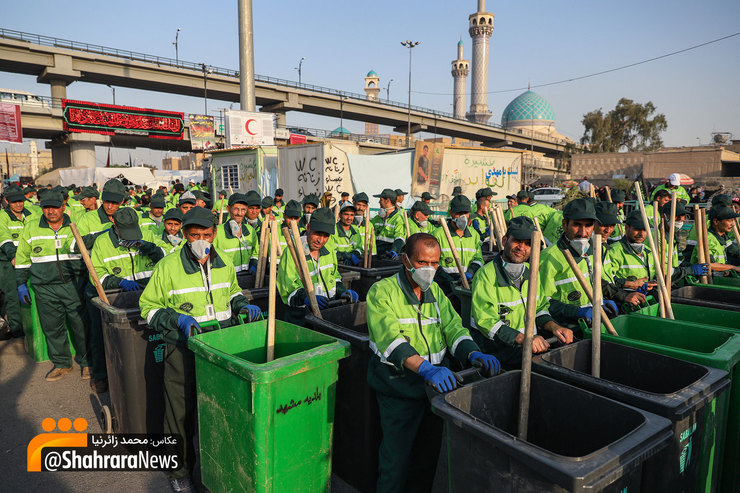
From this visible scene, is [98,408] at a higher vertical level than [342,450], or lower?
lower

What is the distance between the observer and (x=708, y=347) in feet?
10.5

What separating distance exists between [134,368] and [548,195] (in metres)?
Result: 30.5

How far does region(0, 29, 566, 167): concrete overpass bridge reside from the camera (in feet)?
129

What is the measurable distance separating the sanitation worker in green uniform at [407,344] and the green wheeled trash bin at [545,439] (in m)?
0.33

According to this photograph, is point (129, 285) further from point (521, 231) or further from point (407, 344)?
point (521, 231)

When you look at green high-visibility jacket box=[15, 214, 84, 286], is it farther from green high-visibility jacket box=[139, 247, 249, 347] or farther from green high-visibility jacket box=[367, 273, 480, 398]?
green high-visibility jacket box=[367, 273, 480, 398]

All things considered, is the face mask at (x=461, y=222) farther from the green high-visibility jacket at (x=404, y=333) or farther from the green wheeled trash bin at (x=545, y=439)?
the green wheeled trash bin at (x=545, y=439)

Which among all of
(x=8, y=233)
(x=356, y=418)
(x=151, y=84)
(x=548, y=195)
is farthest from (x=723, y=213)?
(x=151, y=84)

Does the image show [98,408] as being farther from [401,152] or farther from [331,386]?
[401,152]

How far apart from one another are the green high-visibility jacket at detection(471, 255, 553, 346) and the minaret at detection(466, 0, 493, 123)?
9934 cm

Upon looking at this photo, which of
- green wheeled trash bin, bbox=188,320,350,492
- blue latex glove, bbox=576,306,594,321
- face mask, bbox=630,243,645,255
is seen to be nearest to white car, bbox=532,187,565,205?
face mask, bbox=630,243,645,255

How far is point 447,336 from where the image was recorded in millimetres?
3082

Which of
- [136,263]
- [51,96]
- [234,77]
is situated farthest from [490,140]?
[136,263]

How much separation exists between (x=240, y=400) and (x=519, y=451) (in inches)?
64.5
